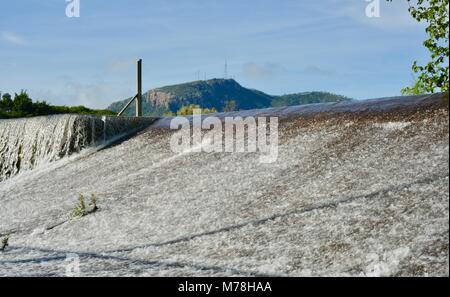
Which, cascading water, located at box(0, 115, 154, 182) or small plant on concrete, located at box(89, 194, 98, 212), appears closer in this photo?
small plant on concrete, located at box(89, 194, 98, 212)

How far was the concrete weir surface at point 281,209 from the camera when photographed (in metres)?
5.94

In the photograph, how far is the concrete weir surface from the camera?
19.5 ft

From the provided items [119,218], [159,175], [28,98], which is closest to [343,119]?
Result: [159,175]

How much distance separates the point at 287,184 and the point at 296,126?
244 centimetres

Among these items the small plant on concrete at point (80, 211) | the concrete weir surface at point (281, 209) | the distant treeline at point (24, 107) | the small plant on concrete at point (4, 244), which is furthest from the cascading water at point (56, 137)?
the distant treeline at point (24, 107)

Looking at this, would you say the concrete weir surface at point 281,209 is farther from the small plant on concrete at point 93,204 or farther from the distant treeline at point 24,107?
the distant treeline at point 24,107

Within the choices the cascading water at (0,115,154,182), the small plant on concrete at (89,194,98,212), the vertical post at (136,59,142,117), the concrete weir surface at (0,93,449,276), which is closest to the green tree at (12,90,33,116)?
the vertical post at (136,59,142,117)

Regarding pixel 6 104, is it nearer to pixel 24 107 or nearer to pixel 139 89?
pixel 24 107

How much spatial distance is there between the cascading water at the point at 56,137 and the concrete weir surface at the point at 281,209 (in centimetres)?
305

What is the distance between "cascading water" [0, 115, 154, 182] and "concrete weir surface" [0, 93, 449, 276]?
3050 millimetres

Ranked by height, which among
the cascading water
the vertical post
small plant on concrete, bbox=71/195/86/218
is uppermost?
the vertical post

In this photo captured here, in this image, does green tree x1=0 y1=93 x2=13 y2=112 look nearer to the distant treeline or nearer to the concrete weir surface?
the distant treeline

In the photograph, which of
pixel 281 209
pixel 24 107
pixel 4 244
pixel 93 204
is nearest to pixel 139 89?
pixel 93 204

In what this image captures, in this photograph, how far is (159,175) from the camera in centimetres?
990
